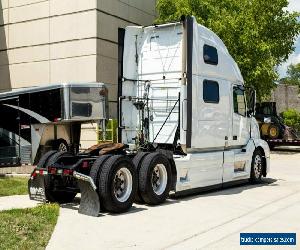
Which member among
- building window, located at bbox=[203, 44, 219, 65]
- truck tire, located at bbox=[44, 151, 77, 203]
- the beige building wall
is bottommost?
truck tire, located at bbox=[44, 151, 77, 203]

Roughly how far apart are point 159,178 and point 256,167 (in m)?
4.17

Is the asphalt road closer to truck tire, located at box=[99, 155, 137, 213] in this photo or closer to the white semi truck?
truck tire, located at box=[99, 155, 137, 213]

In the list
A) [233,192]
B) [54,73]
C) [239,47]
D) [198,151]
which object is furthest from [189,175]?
[54,73]

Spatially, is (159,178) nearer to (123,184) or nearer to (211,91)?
(123,184)

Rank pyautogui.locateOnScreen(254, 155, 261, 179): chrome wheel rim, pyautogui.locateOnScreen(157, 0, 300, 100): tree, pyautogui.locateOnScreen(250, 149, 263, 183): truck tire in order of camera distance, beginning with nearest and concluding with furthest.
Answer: pyautogui.locateOnScreen(250, 149, 263, 183): truck tire, pyautogui.locateOnScreen(254, 155, 261, 179): chrome wheel rim, pyautogui.locateOnScreen(157, 0, 300, 100): tree

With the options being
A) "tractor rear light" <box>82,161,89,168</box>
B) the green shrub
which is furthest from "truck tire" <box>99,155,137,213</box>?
the green shrub

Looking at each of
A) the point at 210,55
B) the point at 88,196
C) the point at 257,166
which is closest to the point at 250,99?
the point at 257,166

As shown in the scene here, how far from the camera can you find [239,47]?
23250mm

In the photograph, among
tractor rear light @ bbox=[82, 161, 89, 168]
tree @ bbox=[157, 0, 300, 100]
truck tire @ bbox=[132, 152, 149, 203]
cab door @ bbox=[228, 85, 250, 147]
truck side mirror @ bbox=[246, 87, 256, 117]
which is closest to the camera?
tractor rear light @ bbox=[82, 161, 89, 168]

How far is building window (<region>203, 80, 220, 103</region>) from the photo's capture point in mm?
11072

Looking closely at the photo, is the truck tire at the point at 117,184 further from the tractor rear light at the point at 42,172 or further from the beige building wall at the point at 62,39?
the beige building wall at the point at 62,39

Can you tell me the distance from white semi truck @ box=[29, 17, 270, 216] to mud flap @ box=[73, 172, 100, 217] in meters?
0.04

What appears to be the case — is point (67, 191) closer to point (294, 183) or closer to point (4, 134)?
point (294, 183)

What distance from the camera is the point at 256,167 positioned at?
13.2 meters
